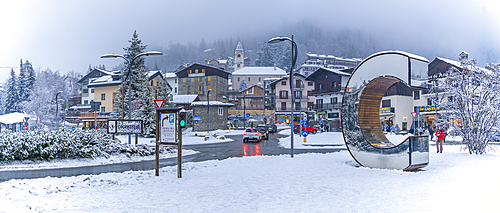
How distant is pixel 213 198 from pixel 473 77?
1582cm

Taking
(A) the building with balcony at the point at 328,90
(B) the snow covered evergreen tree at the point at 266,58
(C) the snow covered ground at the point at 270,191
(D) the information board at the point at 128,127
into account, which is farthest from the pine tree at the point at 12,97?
(B) the snow covered evergreen tree at the point at 266,58

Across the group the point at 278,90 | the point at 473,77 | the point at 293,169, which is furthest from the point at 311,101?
the point at 293,169

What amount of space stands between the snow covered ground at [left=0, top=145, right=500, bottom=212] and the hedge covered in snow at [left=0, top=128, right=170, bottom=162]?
21.3ft

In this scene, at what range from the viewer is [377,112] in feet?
50.1

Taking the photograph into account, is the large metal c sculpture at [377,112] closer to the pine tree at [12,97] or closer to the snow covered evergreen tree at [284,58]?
the pine tree at [12,97]

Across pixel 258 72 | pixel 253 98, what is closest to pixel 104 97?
pixel 253 98

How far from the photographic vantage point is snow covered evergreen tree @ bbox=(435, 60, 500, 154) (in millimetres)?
16672

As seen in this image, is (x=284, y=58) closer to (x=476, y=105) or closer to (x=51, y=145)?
(x=476, y=105)

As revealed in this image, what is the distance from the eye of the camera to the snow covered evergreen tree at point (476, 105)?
16672 mm

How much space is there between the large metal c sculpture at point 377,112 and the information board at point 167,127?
24.4ft

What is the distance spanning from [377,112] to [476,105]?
6187 millimetres

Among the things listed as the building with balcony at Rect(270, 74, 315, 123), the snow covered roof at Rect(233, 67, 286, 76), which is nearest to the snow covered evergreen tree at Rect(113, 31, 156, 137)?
the building with balcony at Rect(270, 74, 315, 123)

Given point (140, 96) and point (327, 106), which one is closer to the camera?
point (140, 96)

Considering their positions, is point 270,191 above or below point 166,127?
below
